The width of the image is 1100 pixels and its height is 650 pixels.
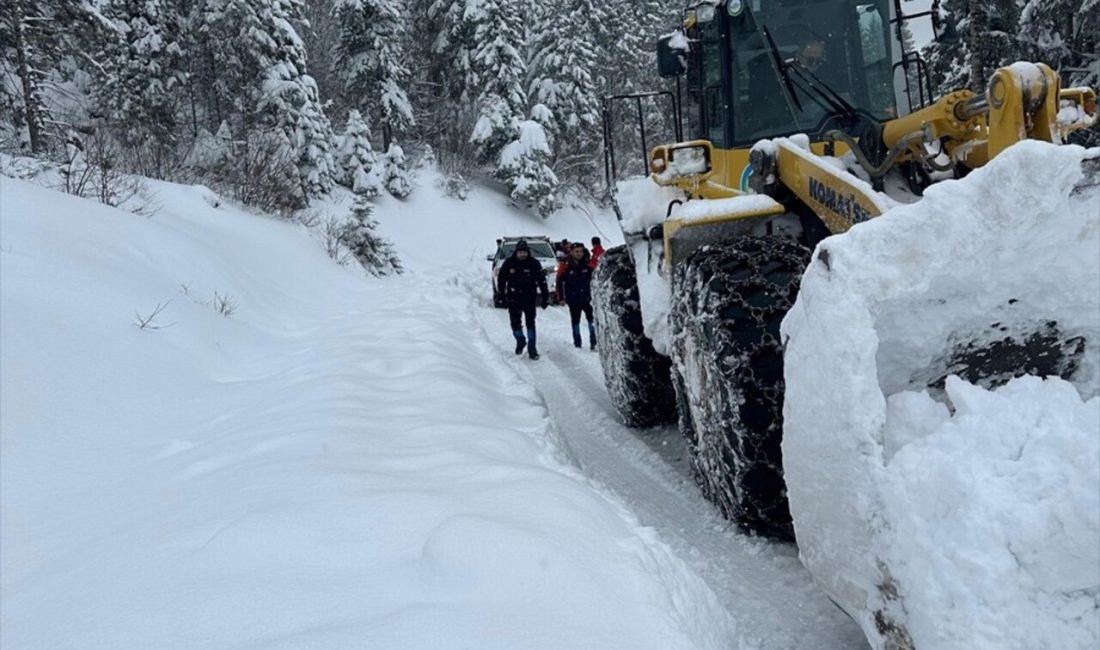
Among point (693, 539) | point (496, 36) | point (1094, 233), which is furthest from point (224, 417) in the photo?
point (496, 36)

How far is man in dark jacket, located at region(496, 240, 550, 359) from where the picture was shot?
10500 mm

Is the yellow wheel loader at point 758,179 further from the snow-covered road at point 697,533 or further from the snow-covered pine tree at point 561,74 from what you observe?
the snow-covered pine tree at point 561,74

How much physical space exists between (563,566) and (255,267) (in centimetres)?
1098

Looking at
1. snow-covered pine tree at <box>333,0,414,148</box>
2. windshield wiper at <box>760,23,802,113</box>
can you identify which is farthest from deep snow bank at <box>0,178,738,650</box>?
snow-covered pine tree at <box>333,0,414,148</box>

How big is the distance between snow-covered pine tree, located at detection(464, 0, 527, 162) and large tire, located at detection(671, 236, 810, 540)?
99.1 feet

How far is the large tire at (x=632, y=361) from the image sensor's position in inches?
219

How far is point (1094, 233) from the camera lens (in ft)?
7.16

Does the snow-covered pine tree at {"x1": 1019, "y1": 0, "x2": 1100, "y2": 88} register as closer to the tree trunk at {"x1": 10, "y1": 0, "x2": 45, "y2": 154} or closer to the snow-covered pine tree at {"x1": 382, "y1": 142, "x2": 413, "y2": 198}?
the tree trunk at {"x1": 10, "y1": 0, "x2": 45, "y2": 154}

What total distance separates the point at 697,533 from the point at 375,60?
30980 mm


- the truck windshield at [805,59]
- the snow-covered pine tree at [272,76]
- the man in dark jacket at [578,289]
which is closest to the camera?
the truck windshield at [805,59]

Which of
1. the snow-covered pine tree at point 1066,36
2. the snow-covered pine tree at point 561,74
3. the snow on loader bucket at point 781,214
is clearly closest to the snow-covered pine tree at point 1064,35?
the snow-covered pine tree at point 1066,36

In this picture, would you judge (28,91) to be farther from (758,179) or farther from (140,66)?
(758,179)

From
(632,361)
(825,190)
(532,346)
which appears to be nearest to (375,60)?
(532,346)

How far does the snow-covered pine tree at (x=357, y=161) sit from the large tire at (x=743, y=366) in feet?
82.8
